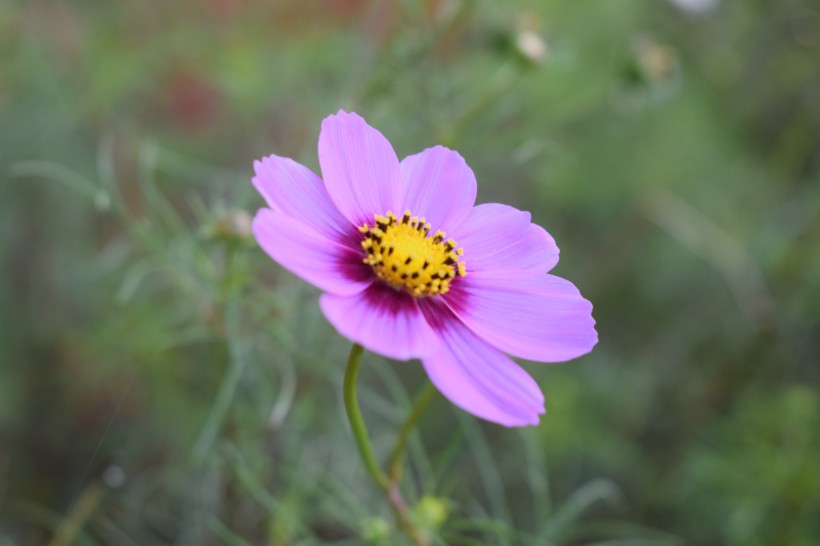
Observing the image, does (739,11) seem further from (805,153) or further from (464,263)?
(464,263)

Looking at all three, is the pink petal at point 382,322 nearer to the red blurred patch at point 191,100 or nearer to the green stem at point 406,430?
the green stem at point 406,430

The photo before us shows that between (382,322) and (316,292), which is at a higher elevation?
(316,292)

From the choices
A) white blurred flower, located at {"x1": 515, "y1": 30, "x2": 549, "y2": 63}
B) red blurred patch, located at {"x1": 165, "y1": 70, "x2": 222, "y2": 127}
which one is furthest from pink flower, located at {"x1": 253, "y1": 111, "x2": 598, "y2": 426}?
red blurred patch, located at {"x1": 165, "y1": 70, "x2": 222, "y2": 127}

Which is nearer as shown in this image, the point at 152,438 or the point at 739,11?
the point at 152,438

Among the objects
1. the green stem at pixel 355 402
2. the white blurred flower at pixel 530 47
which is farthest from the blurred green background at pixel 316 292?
the green stem at pixel 355 402

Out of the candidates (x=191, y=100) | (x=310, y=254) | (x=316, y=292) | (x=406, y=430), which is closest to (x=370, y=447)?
(x=406, y=430)

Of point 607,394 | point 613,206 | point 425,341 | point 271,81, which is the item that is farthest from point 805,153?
point 425,341

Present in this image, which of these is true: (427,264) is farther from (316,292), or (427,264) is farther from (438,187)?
(316,292)
